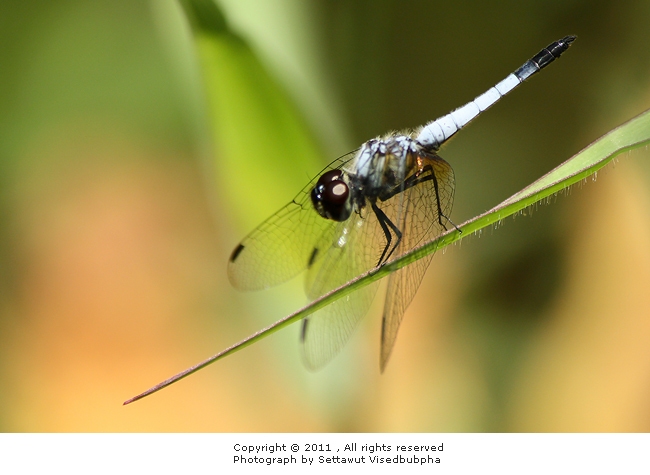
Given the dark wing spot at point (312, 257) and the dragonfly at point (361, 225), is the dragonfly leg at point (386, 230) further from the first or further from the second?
the dark wing spot at point (312, 257)

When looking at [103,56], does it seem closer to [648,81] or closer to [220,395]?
[220,395]

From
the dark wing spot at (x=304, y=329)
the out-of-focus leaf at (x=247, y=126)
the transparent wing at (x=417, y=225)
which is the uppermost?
the out-of-focus leaf at (x=247, y=126)

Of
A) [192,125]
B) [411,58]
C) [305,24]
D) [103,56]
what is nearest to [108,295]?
[192,125]

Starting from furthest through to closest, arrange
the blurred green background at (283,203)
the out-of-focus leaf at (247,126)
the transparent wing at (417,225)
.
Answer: the blurred green background at (283,203)
the transparent wing at (417,225)
the out-of-focus leaf at (247,126)

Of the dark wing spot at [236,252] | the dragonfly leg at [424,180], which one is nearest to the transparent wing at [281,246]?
the dark wing spot at [236,252]

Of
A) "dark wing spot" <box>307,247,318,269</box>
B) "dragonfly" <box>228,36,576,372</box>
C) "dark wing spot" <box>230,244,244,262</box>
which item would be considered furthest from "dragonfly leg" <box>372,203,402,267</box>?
"dark wing spot" <box>230,244,244,262</box>

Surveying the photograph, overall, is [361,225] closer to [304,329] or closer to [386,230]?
[386,230]
